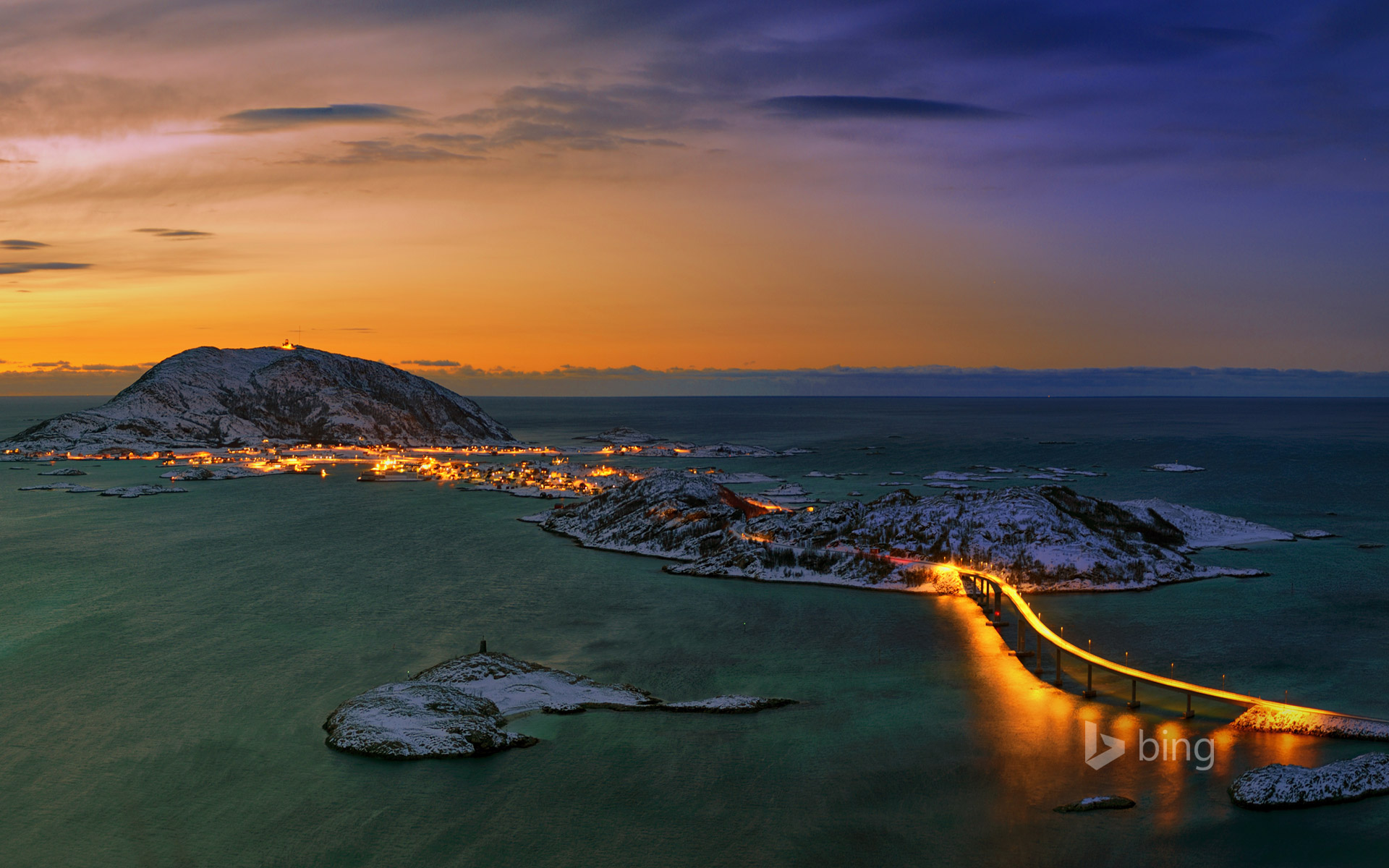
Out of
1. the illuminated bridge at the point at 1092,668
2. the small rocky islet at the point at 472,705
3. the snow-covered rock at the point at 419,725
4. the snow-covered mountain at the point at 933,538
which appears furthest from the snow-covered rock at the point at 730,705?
the snow-covered mountain at the point at 933,538

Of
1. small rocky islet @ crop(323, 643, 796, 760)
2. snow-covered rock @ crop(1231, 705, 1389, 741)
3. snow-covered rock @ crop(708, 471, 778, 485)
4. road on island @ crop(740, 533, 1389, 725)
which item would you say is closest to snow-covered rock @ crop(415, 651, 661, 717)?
small rocky islet @ crop(323, 643, 796, 760)

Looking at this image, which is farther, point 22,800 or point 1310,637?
point 1310,637

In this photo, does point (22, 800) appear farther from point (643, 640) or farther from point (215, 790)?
point (643, 640)

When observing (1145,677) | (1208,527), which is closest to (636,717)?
(1145,677)

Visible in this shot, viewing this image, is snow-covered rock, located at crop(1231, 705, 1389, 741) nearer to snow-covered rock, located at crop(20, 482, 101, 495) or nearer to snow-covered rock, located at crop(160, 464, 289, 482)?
snow-covered rock, located at crop(20, 482, 101, 495)

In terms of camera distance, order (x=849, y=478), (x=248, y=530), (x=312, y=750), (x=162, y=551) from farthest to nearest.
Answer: (x=849, y=478) → (x=248, y=530) → (x=162, y=551) → (x=312, y=750)

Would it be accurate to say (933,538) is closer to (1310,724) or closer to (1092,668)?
(1092,668)

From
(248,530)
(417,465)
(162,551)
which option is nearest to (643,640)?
(162,551)

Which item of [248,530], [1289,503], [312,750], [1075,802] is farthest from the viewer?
[1289,503]
